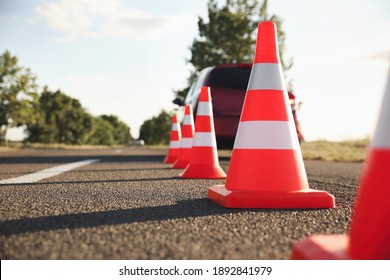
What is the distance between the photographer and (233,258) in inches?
79.7

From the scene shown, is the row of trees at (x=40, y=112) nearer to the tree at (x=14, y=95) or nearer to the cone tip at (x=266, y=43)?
the tree at (x=14, y=95)

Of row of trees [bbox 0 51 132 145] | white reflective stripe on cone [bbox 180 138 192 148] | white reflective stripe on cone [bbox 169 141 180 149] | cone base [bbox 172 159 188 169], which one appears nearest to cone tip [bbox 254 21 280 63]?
cone base [bbox 172 159 188 169]

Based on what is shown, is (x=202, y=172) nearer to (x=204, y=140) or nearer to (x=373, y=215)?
(x=204, y=140)

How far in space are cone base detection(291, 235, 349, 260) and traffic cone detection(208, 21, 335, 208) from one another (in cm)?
139

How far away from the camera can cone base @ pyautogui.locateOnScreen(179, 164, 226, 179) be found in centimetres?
591

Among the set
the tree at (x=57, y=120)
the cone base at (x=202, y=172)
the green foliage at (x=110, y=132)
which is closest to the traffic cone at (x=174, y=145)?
the cone base at (x=202, y=172)

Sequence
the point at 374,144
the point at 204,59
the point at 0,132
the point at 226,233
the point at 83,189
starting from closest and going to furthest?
the point at 374,144, the point at 226,233, the point at 83,189, the point at 204,59, the point at 0,132

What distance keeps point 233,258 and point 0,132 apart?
45.4 meters

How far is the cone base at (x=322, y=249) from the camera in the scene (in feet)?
5.97

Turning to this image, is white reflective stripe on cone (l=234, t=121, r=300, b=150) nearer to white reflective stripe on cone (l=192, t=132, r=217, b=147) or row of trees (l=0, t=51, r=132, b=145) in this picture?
white reflective stripe on cone (l=192, t=132, r=217, b=147)

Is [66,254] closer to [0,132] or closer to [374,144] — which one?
[374,144]

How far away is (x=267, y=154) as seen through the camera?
11.6ft

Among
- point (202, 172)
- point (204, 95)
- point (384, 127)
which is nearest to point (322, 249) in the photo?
point (384, 127)
